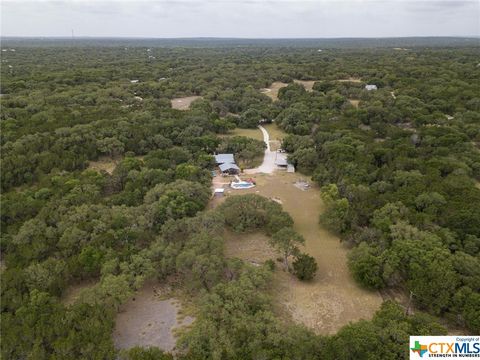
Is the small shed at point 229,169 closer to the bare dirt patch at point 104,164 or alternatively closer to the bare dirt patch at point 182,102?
the bare dirt patch at point 104,164

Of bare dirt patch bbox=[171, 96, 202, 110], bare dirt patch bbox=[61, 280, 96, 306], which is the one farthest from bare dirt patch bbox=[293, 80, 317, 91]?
bare dirt patch bbox=[61, 280, 96, 306]

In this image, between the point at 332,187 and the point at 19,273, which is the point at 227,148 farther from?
the point at 19,273

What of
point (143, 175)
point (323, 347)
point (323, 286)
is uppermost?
point (143, 175)

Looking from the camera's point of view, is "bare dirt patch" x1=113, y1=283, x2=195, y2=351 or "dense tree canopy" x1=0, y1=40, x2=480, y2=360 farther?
"bare dirt patch" x1=113, y1=283, x2=195, y2=351

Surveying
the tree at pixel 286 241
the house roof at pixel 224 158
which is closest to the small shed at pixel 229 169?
the house roof at pixel 224 158

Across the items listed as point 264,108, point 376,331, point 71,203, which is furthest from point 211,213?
point 264,108

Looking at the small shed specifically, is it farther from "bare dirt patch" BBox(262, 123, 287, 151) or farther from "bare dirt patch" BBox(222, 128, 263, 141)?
"bare dirt patch" BBox(222, 128, 263, 141)
